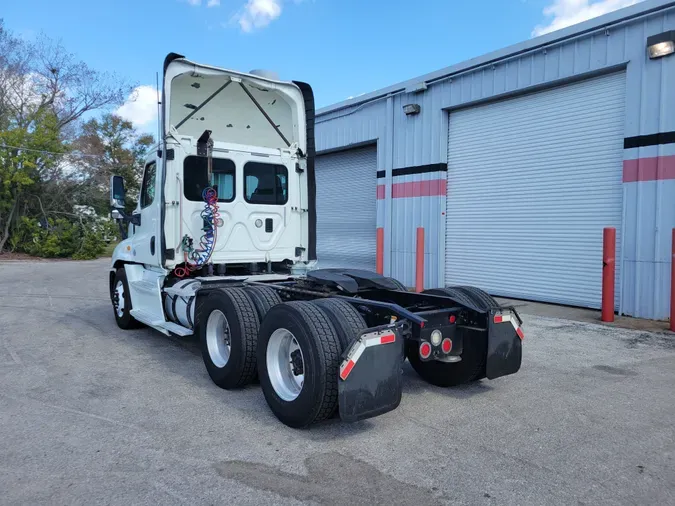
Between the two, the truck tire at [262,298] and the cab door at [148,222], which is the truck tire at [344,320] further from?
the cab door at [148,222]

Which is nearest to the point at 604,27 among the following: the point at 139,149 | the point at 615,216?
the point at 615,216

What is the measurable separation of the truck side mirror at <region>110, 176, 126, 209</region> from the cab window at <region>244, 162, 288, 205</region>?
77.0 inches

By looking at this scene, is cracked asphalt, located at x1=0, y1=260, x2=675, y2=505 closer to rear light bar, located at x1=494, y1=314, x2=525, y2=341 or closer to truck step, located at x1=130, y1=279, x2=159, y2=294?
rear light bar, located at x1=494, y1=314, x2=525, y2=341

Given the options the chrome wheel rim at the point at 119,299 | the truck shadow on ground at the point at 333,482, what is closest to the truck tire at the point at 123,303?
the chrome wheel rim at the point at 119,299

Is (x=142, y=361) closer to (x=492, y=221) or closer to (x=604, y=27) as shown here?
(x=492, y=221)

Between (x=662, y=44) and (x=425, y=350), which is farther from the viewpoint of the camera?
(x=662, y=44)

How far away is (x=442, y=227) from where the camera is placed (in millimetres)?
13305

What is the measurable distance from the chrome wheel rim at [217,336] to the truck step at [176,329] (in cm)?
64

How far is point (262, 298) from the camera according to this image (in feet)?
17.4

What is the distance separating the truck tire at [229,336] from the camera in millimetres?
4957

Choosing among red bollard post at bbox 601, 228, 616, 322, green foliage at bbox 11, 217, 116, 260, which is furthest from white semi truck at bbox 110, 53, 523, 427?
green foliage at bbox 11, 217, 116, 260

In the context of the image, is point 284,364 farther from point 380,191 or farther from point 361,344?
point 380,191

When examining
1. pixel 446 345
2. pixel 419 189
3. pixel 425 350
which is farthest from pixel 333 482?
pixel 419 189

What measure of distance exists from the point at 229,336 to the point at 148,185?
315 cm
